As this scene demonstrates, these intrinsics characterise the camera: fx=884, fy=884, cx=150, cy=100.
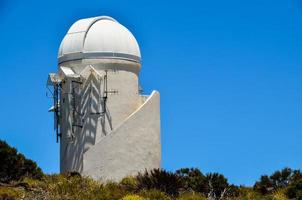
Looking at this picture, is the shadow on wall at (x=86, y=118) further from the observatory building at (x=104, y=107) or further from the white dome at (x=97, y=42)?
the white dome at (x=97, y=42)

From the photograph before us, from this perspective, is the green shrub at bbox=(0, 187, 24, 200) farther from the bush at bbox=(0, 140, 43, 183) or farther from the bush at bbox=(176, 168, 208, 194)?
the bush at bbox=(176, 168, 208, 194)

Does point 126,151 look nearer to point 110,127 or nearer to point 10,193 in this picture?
point 110,127

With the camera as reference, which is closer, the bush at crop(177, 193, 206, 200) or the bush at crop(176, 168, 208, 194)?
the bush at crop(177, 193, 206, 200)

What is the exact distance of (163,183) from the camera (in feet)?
126

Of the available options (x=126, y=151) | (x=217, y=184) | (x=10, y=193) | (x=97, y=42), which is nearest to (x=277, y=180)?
(x=217, y=184)

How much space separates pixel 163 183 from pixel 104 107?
22.2 feet

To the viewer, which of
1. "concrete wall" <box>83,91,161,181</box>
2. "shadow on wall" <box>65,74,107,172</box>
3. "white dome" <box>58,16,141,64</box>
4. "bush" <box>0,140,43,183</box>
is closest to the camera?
"bush" <box>0,140,43,183</box>

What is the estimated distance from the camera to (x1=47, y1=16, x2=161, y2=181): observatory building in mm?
42625

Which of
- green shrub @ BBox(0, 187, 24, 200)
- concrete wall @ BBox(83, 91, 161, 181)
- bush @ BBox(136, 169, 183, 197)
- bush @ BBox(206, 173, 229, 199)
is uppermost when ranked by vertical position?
concrete wall @ BBox(83, 91, 161, 181)

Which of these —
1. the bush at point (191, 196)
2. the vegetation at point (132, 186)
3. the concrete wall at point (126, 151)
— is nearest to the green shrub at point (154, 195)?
the vegetation at point (132, 186)

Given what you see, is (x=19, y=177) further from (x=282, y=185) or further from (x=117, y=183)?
(x=282, y=185)

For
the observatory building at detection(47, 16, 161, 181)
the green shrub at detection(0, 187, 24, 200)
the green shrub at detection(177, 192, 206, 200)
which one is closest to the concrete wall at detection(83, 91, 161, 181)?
the observatory building at detection(47, 16, 161, 181)

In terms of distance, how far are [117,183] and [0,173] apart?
560 cm

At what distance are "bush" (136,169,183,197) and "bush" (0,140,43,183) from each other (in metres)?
5.49
